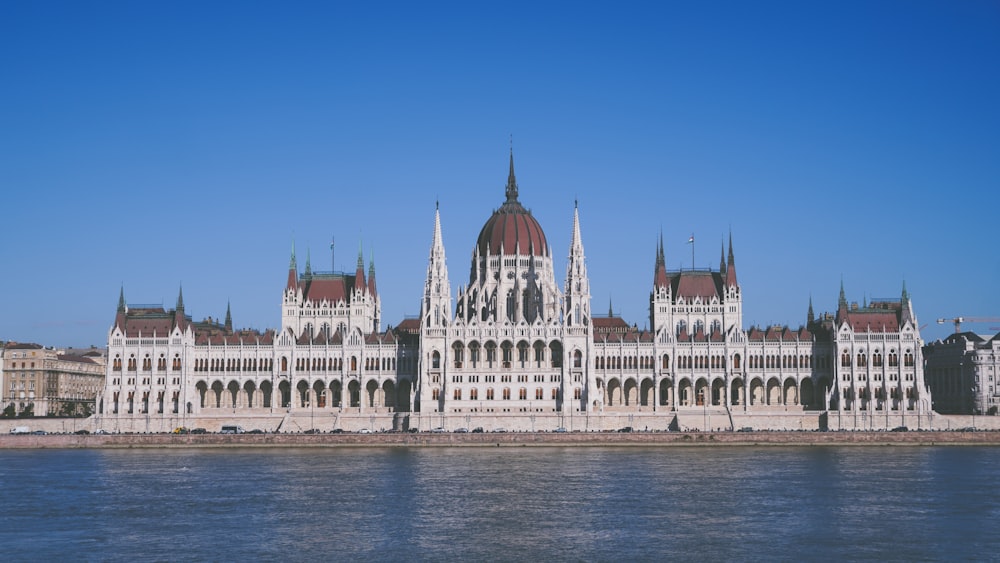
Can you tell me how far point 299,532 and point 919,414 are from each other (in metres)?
89.8

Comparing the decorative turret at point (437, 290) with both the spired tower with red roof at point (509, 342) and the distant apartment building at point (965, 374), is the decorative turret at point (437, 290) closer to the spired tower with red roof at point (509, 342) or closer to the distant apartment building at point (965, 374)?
the spired tower with red roof at point (509, 342)

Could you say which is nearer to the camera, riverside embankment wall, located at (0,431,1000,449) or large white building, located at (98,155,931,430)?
riverside embankment wall, located at (0,431,1000,449)

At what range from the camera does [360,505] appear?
7112cm

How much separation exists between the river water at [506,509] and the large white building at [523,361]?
34148mm

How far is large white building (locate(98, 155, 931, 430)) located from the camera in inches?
5512

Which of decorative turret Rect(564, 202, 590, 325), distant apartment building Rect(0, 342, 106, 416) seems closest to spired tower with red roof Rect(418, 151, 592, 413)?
decorative turret Rect(564, 202, 590, 325)

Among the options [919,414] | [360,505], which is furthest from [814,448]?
[360,505]

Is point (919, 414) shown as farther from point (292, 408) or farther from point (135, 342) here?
point (135, 342)

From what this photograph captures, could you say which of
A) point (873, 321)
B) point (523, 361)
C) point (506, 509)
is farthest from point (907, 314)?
point (506, 509)

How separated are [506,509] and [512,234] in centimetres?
8439

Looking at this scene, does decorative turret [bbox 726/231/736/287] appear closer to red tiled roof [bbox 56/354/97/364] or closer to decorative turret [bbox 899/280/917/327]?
decorative turret [bbox 899/280/917/327]

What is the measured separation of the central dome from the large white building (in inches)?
6.7

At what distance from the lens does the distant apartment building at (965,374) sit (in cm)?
14988

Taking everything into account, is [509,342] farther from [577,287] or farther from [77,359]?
[77,359]
